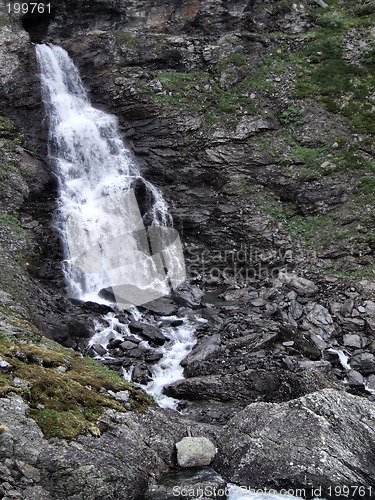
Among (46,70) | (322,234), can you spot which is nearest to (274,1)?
(46,70)

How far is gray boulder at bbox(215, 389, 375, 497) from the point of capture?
7.41 meters

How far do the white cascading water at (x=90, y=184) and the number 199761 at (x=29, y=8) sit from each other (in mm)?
3129

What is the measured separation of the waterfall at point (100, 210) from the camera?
59.6ft

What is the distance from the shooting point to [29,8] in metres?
25.7

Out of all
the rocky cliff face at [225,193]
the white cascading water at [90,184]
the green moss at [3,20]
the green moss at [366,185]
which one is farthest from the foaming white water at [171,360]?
the green moss at [3,20]

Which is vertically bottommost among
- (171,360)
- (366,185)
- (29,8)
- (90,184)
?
(171,360)

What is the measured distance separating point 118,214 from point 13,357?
13.0 meters

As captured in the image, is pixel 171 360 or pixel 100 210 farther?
pixel 100 210

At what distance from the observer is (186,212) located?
70.2 feet

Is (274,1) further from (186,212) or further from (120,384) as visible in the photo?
(120,384)

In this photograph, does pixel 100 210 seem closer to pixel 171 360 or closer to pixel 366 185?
pixel 171 360

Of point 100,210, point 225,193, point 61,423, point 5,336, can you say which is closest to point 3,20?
point 100,210

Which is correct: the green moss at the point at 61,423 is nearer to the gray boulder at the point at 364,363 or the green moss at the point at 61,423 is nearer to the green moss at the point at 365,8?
the gray boulder at the point at 364,363

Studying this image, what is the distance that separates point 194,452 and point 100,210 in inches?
560
